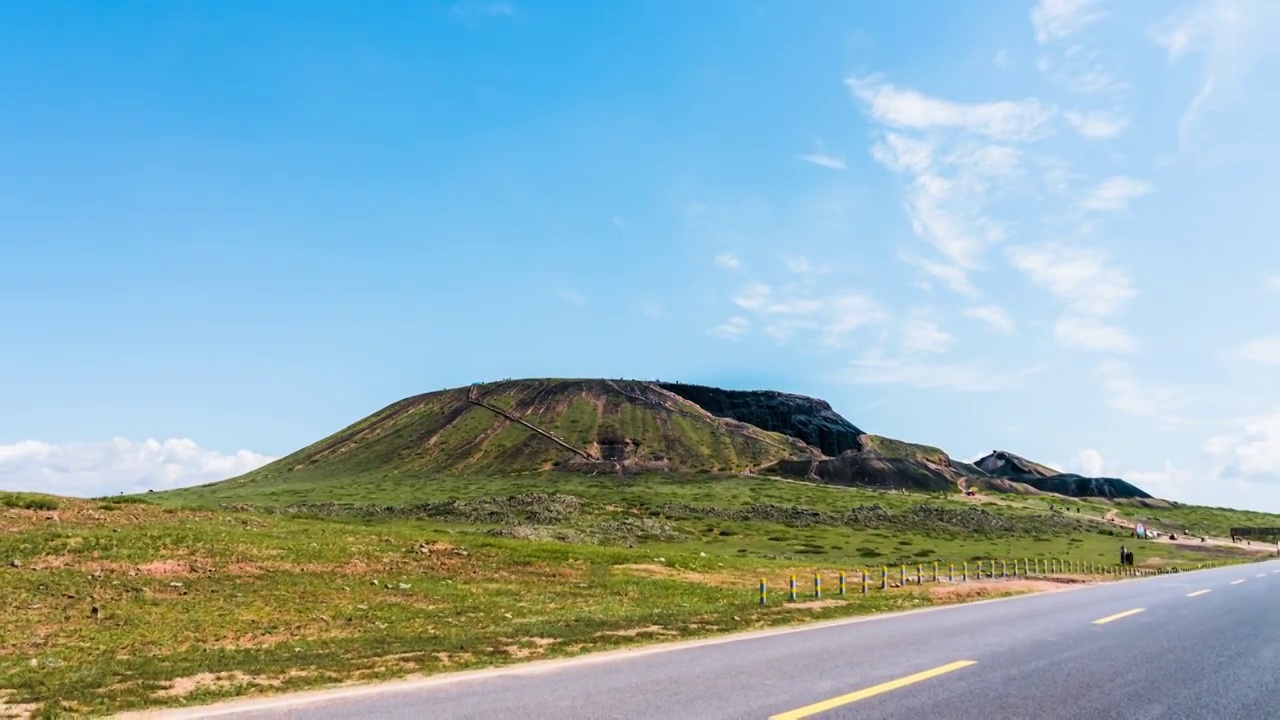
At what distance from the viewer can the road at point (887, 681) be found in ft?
30.7

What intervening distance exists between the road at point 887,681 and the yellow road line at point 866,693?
3cm

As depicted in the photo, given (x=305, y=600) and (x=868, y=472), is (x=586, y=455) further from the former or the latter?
(x=305, y=600)

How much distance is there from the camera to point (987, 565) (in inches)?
2302

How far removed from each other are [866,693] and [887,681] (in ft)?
3.29

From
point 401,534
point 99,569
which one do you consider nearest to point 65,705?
point 99,569

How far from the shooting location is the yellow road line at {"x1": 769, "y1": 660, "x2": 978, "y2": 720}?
893 centimetres

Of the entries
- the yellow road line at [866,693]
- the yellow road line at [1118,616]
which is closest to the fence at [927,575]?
the yellow road line at [1118,616]

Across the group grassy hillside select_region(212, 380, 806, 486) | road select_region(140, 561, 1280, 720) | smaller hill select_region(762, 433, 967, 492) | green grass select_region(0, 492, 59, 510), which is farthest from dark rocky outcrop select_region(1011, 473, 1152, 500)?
green grass select_region(0, 492, 59, 510)

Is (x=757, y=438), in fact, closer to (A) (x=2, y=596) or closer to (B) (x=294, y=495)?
(B) (x=294, y=495)

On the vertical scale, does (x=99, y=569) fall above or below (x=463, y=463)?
below

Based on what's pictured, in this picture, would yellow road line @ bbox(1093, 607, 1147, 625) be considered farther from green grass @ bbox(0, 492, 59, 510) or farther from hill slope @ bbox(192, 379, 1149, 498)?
hill slope @ bbox(192, 379, 1149, 498)

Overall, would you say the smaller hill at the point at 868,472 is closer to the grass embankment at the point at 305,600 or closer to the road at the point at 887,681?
the grass embankment at the point at 305,600

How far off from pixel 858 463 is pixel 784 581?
118m

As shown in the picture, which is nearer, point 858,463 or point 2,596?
point 2,596
